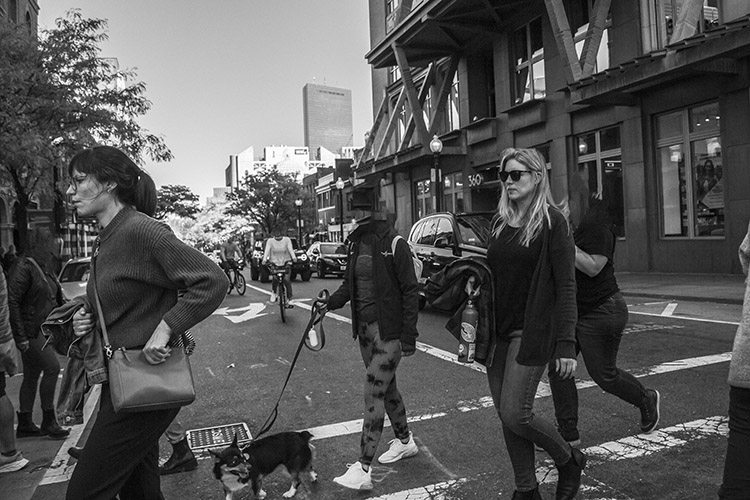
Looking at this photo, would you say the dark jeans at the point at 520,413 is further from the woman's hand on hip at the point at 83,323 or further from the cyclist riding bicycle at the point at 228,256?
the cyclist riding bicycle at the point at 228,256

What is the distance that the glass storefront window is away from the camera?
53.3ft

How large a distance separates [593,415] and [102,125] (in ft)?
53.4

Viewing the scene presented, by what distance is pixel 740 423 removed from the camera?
7.55ft

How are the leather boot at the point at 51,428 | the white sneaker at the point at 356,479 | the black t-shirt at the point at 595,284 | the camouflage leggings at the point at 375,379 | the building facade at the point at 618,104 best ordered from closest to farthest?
the white sneaker at the point at 356,479 → the camouflage leggings at the point at 375,379 → the black t-shirt at the point at 595,284 → the leather boot at the point at 51,428 → the building facade at the point at 618,104

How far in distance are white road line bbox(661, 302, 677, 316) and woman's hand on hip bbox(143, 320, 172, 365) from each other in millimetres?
10280

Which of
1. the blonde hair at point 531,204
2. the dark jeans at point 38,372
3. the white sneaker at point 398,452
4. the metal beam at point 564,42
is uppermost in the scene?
the metal beam at point 564,42

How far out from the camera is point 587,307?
13.7 feet

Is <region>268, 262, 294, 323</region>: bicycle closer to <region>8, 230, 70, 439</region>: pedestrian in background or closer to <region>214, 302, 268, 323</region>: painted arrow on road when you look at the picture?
<region>214, 302, 268, 323</region>: painted arrow on road

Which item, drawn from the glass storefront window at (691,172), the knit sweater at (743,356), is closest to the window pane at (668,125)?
the glass storefront window at (691,172)

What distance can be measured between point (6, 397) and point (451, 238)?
806 cm

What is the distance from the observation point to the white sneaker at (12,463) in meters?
4.43

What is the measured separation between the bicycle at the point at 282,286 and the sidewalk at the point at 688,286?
25.8ft

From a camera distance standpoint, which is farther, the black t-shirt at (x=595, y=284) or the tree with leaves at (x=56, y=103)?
the tree with leaves at (x=56, y=103)

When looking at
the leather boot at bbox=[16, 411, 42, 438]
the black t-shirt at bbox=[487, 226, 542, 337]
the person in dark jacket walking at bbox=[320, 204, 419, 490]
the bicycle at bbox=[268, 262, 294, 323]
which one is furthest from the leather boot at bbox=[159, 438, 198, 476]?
the bicycle at bbox=[268, 262, 294, 323]
